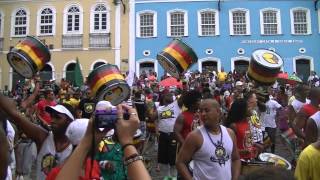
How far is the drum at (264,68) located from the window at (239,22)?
20.1 metres

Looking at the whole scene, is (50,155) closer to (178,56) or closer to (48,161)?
(48,161)

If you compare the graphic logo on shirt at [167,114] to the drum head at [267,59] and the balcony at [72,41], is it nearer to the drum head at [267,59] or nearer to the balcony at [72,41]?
the drum head at [267,59]

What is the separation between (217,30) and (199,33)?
1.12 m

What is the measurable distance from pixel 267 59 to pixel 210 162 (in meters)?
4.52

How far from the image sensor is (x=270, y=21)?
28.5 meters

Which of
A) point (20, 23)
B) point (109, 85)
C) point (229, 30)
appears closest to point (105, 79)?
point (109, 85)

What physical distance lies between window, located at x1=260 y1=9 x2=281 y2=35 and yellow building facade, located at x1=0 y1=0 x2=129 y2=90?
Result: 841 cm

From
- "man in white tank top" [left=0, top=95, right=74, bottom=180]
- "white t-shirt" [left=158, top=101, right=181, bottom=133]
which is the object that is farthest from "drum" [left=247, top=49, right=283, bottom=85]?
"man in white tank top" [left=0, top=95, right=74, bottom=180]

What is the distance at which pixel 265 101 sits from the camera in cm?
951

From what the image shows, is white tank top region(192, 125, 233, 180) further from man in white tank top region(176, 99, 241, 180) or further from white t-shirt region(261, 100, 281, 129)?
white t-shirt region(261, 100, 281, 129)

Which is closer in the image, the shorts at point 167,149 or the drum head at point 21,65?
the drum head at point 21,65

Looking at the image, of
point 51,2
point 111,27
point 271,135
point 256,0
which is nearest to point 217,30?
point 256,0

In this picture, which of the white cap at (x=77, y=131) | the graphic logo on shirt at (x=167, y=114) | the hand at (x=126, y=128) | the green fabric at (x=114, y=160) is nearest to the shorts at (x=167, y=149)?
the graphic logo on shirt at (x=167, y=114)

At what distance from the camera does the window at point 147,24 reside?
2894cm
